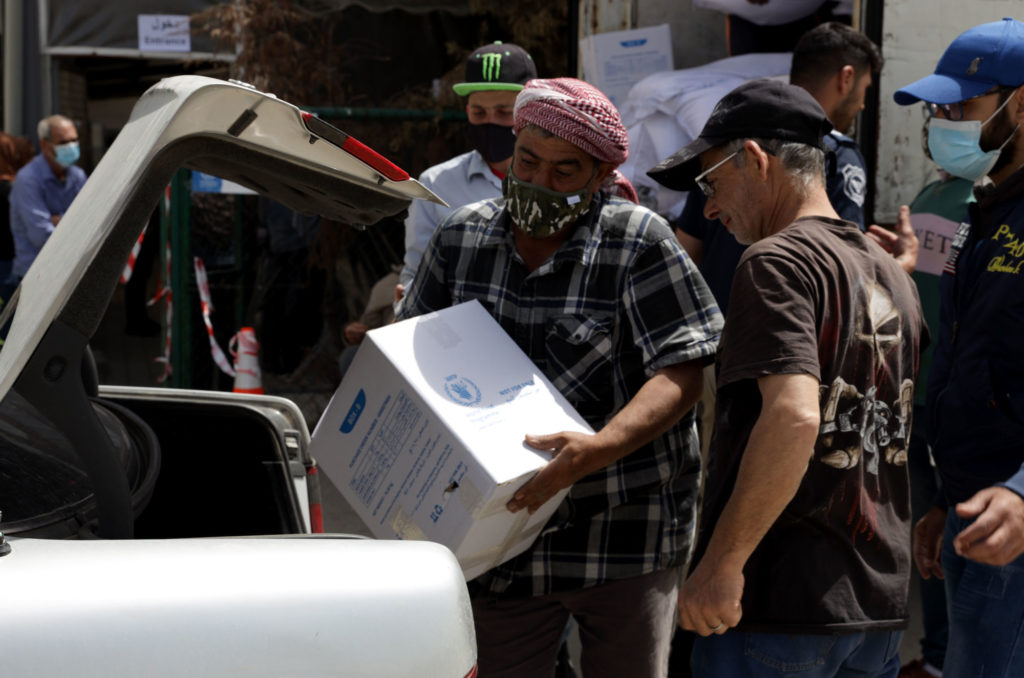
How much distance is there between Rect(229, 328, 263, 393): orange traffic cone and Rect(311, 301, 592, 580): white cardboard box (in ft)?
14.1

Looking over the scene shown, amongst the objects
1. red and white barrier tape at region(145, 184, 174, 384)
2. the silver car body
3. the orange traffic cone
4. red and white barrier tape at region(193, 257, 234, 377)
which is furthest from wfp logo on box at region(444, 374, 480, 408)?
red and white barrier tape at region(145, 184, 174, 384)

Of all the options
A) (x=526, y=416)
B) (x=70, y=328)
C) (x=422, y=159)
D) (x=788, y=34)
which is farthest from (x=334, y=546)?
(x=422, y=159)

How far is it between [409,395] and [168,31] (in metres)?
9.31

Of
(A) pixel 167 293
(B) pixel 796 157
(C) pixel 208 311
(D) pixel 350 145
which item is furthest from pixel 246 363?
(B) pixel 796 157

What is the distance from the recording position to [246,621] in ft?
5.36

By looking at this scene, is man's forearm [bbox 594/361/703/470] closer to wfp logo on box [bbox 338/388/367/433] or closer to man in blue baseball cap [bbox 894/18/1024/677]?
wfp logo on box [bbox 338/388/367/433]

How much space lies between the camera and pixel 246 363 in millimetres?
6828

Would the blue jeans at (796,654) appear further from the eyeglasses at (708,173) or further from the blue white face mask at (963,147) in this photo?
the blue white face mask at (963,147)

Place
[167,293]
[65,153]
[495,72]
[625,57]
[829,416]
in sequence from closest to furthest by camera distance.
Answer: [829,416]
[495,72]
[625,57]
[167,293]
[65,153]

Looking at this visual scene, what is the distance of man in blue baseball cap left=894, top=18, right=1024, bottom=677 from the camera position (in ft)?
8.61

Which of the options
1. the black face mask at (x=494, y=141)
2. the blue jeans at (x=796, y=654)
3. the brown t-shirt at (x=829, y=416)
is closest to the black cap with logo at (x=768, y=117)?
the brown t-shirt at (x=829, y=416)

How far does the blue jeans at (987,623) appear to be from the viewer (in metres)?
2.56

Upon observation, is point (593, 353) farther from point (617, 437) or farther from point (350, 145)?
point (350, 145)

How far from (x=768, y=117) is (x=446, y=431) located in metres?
0.96
